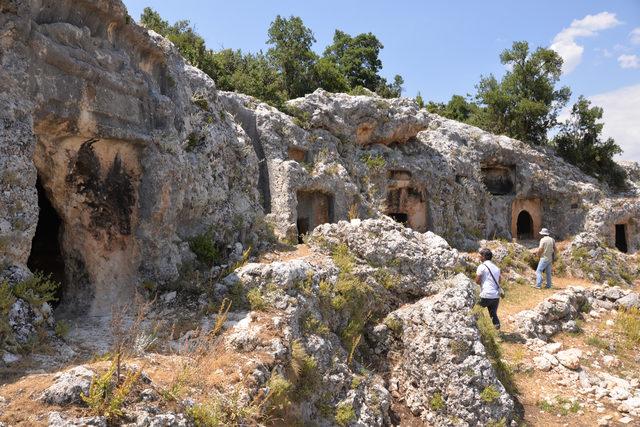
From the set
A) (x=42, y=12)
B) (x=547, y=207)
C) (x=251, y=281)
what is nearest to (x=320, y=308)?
(x=251, y=281)

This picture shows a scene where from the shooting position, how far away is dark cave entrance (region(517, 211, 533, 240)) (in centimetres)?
2535

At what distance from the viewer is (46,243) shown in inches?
407

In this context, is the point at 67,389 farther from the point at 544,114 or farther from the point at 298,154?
the point at 544,114

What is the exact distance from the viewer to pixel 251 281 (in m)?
8.27

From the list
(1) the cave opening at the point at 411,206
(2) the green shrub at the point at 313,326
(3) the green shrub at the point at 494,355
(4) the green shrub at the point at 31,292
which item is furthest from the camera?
(1) the cave opening at the point at 411,206

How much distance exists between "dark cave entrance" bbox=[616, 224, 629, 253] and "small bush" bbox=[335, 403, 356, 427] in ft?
73.3

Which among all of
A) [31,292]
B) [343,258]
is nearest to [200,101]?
[343,258]

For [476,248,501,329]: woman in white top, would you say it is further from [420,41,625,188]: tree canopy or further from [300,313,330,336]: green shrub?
[420,41,625,188]: tree canopy

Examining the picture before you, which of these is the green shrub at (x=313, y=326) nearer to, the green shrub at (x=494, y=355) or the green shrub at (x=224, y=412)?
the green shrub at (x=224, y=412)

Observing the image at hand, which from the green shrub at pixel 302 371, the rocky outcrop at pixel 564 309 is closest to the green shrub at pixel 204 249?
the green shrub at pixel 302 371

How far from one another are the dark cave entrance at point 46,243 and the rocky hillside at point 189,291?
4 cm

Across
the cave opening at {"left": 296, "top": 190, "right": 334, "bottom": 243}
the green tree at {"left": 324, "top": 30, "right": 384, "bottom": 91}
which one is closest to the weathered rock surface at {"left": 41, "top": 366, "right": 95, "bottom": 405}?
the cave opening at {"left": 296, "top": 190, "right": 334, "bottom": 243}

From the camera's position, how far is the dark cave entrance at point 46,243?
32.5 feet

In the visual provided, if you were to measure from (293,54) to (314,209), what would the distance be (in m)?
13.5
